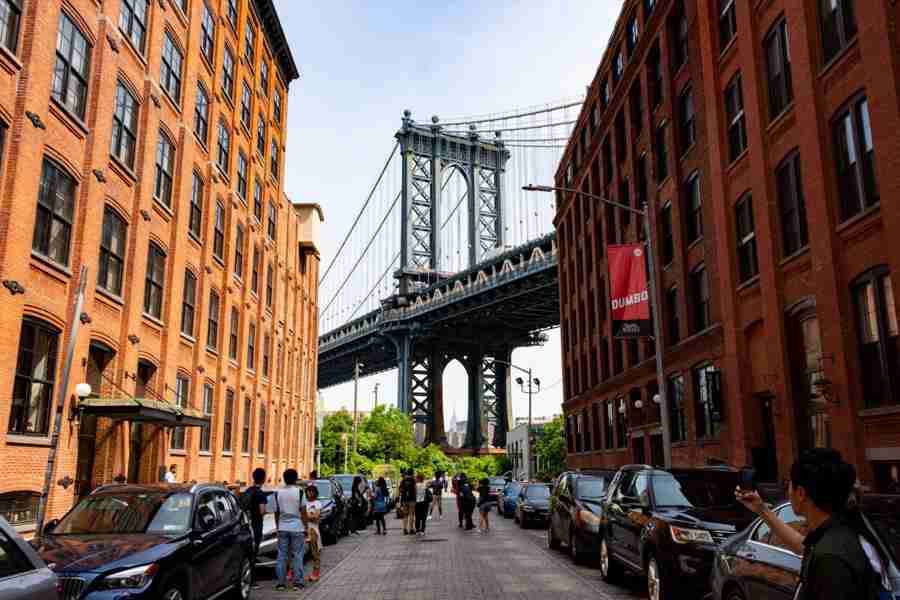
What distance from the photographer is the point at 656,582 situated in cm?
995

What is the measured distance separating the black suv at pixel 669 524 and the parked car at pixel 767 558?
2.02 meters

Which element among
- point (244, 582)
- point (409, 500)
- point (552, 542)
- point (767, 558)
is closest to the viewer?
point (767, 558)

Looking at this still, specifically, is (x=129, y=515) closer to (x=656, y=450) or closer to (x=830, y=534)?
(x=830, y=534)

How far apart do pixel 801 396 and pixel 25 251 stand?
16773 millimetres

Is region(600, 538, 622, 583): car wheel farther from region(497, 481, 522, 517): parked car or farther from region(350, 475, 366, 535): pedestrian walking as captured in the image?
region(497, 481, 522, 517): parked car

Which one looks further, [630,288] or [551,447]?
[551,447]

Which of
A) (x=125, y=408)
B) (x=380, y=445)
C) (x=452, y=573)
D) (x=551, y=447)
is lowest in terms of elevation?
(x=452, y=573)

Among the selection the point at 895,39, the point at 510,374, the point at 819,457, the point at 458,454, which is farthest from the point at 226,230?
the point at 510,374

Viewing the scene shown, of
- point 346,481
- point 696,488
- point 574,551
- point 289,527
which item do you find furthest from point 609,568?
point 346,481

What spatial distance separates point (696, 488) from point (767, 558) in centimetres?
471

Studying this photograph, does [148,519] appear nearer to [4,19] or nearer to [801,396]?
[4,19]

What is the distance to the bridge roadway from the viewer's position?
67.5 metres

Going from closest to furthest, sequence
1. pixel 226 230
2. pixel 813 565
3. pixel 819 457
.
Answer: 1. pixel 813 565
2. pixel 819 457
3. pixel 226 230

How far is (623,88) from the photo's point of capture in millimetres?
35031
